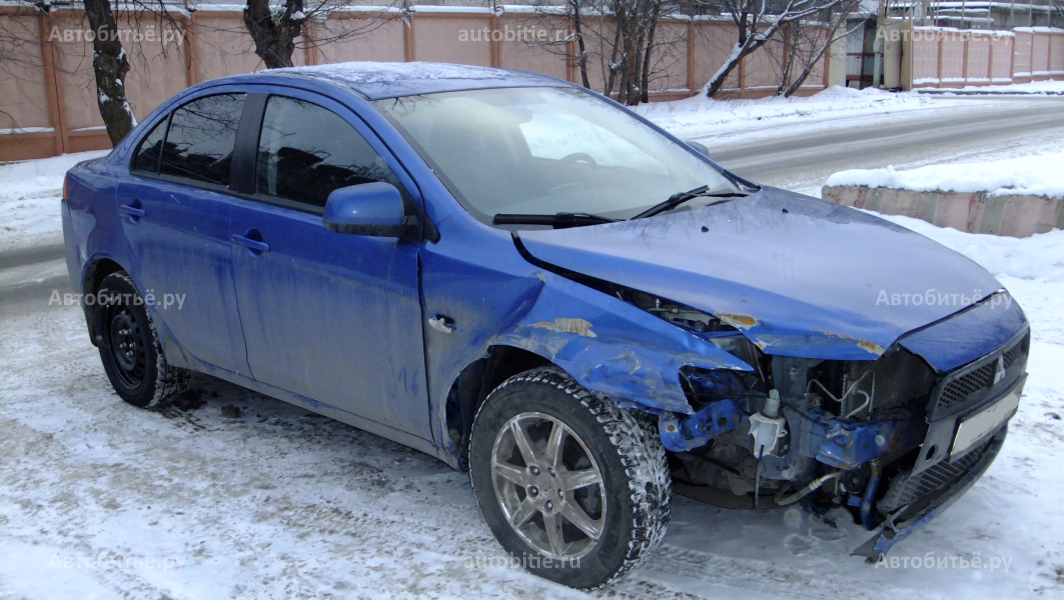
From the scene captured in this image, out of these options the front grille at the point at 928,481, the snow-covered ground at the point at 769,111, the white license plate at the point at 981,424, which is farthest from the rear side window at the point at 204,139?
the snow-covered ground at the point at 769,111

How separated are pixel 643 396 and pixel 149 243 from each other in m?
2.82

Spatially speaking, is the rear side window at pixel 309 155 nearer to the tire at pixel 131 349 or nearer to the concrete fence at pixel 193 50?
the tire at pixel 131 349

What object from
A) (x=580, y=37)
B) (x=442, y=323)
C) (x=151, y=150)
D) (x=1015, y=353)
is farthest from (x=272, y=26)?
(x=1015, y=353)

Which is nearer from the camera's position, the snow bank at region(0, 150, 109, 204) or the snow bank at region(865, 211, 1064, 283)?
the snow bank at region(865, 211, 1064, 283)

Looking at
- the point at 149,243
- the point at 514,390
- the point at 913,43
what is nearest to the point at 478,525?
the point at 514,390

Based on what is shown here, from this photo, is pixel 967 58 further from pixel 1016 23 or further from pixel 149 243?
pixel 149 243

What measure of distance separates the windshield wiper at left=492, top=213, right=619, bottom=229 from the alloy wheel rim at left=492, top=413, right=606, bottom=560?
2.31 feet

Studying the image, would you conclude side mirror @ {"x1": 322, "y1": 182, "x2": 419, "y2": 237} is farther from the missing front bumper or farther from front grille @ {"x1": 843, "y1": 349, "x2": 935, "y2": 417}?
the missing front bumper

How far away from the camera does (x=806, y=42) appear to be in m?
29.7

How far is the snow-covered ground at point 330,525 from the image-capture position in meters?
3.06

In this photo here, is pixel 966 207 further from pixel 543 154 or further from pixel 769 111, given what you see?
pixel 769 111

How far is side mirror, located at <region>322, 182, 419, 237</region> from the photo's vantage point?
3.16 meters

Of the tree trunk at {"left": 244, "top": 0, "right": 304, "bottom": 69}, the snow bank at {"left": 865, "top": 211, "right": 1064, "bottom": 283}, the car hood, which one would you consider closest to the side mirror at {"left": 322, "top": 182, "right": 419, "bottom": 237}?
the car hood

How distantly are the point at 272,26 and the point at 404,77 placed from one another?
1310 cm
